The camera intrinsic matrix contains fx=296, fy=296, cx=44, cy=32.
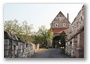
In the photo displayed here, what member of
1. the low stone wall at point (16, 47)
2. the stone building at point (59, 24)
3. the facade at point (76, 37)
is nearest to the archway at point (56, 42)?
the stone building at point (59, 24)

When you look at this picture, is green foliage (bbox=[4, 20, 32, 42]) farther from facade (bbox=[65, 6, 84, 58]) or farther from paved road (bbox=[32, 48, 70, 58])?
facade (bbox=[65, 6, 84, 58])

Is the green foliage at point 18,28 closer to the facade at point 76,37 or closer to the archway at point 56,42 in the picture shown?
the archway at point 56,42

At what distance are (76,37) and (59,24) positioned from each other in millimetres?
266

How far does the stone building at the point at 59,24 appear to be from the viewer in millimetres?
3646

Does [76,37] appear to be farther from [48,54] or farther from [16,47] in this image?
[16,47]

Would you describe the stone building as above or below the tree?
above

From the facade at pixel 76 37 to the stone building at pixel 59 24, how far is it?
0.22ft

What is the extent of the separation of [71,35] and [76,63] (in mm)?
350

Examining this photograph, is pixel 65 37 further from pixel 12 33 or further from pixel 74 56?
pixel 12 33

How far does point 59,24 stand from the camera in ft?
12.1

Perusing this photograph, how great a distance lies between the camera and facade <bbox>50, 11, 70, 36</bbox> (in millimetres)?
3646

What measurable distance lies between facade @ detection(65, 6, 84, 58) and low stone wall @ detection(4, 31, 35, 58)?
1.52 ft

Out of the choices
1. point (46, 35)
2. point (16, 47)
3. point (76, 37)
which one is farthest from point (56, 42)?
point (16, 47)

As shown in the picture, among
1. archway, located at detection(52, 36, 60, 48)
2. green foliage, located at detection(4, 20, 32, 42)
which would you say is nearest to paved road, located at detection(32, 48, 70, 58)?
archway, located at detection(52, 36, 60, 48)
